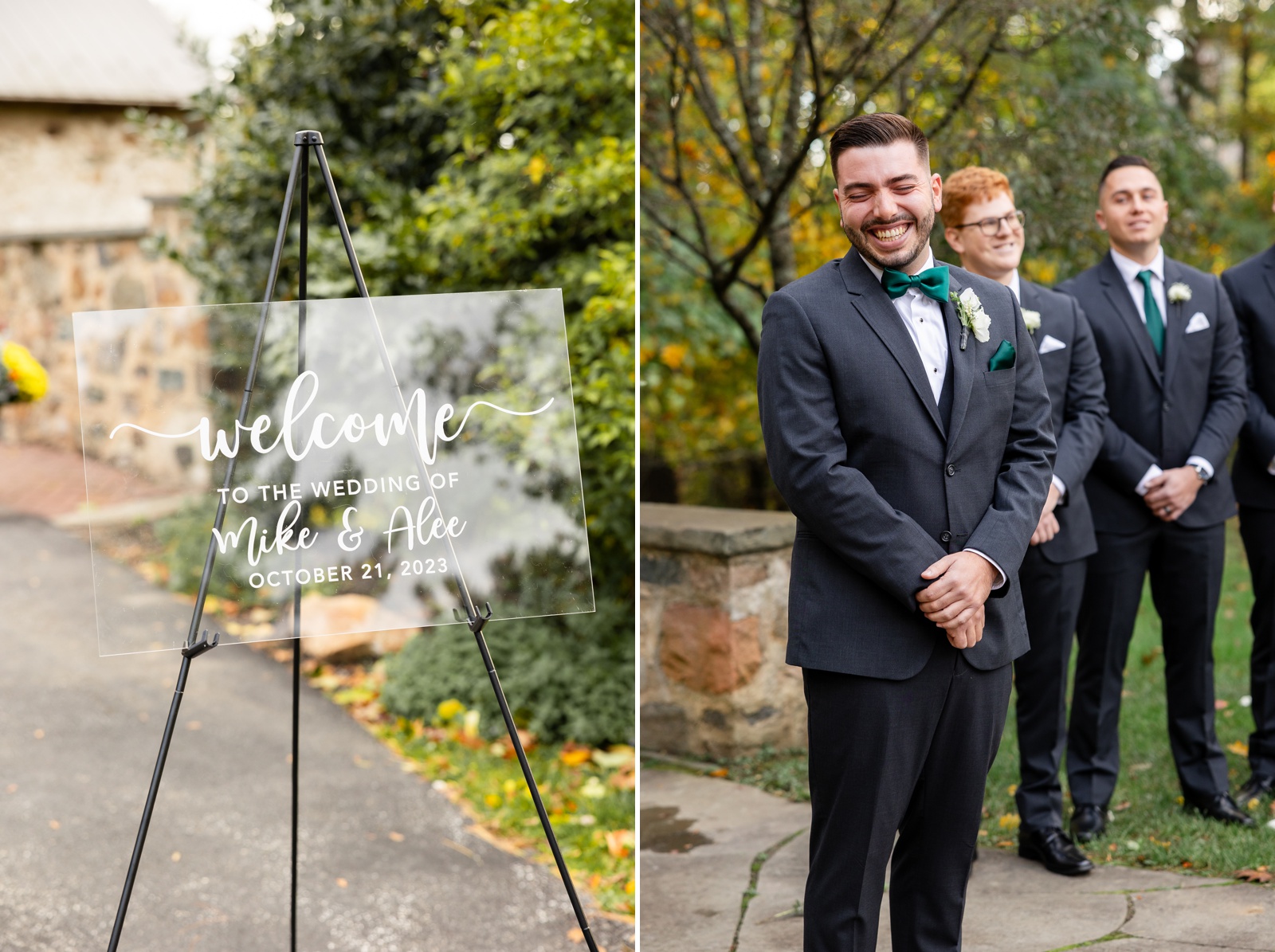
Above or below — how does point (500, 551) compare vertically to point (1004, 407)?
below

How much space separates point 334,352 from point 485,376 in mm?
397

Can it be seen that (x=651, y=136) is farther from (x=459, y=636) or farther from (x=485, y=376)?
(x=485, y=376)

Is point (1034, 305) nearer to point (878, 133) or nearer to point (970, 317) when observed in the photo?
point (970, 317)

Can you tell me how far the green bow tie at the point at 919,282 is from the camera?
2289mm

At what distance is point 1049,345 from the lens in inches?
134

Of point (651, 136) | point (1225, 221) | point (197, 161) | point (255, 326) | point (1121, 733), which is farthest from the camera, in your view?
point (1225, 221)

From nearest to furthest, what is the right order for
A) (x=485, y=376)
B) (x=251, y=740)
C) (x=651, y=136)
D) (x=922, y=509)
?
(x=922, y=509) → (x=485, y=376) → (x=251, y=740) → (x=651, y=136)

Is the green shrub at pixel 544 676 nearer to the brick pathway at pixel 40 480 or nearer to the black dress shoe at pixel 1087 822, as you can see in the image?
the black dress shoe at pixel 1087 822

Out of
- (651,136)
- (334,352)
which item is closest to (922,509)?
(334,352)

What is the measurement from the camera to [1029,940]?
3018 millimetres

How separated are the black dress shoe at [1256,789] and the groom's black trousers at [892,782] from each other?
1.93 m

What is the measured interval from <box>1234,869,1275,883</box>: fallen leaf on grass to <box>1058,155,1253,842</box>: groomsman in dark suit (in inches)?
15.0

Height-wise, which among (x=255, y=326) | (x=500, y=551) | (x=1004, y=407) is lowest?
(x=500, y=551)

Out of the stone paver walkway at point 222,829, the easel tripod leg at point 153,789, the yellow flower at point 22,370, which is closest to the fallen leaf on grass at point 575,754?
the stone paver walkway at point 222,829
